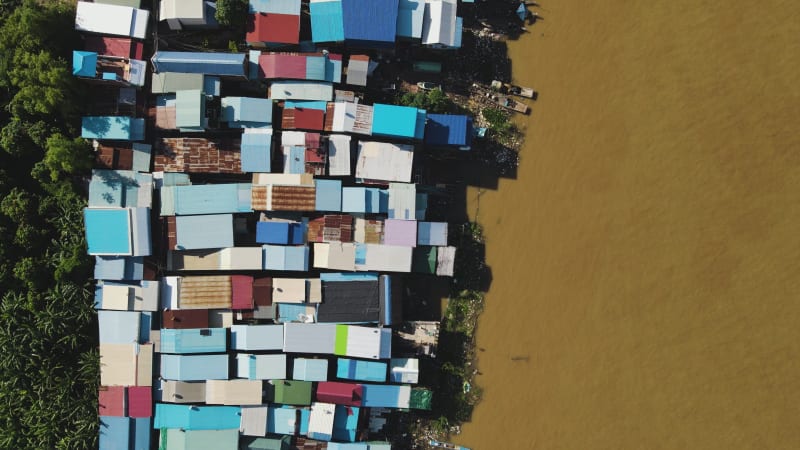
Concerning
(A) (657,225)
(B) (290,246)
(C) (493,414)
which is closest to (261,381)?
(B) (290,246)

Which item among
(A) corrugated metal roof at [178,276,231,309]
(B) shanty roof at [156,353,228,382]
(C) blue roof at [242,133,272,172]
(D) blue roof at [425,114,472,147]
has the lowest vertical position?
(B) shanty roof at [156,353,228,382]

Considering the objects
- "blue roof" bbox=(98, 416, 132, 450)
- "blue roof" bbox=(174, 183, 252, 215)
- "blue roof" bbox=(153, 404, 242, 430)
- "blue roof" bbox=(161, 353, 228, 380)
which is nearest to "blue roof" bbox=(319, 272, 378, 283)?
"blue roof" bbox=(174, 183, 252, 215)

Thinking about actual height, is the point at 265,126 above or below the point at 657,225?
above

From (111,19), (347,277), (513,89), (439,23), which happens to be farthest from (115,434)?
(513,89)

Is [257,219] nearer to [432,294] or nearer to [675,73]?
[432,294]

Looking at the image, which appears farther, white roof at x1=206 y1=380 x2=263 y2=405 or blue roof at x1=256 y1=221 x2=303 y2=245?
blue roof at x1=256 y1=221 x2=303 y2=245

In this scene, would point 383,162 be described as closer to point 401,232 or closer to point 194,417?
point 401,232

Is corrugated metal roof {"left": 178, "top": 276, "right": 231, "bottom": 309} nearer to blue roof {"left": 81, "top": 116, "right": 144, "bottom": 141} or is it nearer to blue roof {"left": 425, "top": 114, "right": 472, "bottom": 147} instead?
blue roof {"left": 81, "top": 116, "right": 144, "bottom": 141}

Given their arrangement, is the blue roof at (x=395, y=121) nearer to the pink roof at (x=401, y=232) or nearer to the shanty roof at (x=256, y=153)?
the pink roof at (x=401, y=232)
